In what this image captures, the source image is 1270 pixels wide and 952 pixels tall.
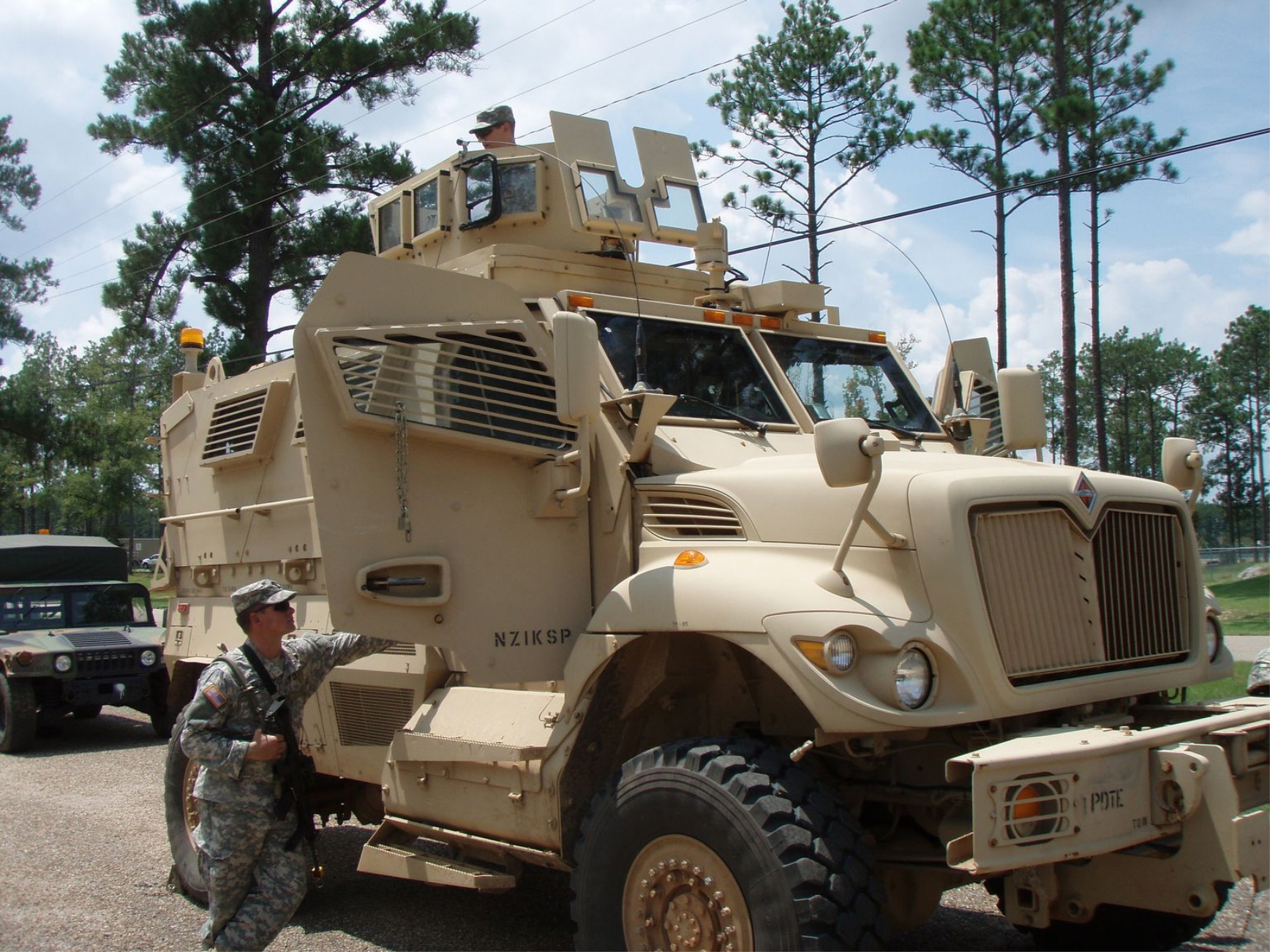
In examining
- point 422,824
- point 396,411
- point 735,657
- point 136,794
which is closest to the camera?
point 735,657

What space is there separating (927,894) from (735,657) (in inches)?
41.2

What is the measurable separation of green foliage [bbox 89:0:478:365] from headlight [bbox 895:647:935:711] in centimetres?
1767

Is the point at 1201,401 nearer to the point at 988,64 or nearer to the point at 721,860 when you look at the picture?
the point at 988,64

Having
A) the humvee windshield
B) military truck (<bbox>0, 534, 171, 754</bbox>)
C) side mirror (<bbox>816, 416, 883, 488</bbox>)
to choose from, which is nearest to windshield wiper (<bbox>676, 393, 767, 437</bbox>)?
side mirror (<bbox>816, 416, 883, 488</bbox>)

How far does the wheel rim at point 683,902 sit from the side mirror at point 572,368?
5.07 ft

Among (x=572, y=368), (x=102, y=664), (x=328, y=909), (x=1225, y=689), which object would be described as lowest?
(x=328, y=909)

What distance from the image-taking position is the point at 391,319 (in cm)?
511

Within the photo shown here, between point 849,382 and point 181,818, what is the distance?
4210mm

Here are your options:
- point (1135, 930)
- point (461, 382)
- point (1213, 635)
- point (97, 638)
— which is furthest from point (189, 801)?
point (97, 638)

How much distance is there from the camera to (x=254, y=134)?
20703 millimetres

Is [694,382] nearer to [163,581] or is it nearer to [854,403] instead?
[854,403]

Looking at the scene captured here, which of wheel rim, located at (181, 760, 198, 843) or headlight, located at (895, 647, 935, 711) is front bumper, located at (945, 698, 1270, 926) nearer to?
headlight, located at (895, 647, 935, 711)

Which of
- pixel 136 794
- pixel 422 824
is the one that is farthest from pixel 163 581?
pixel 422 824

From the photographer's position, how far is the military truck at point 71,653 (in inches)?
470
